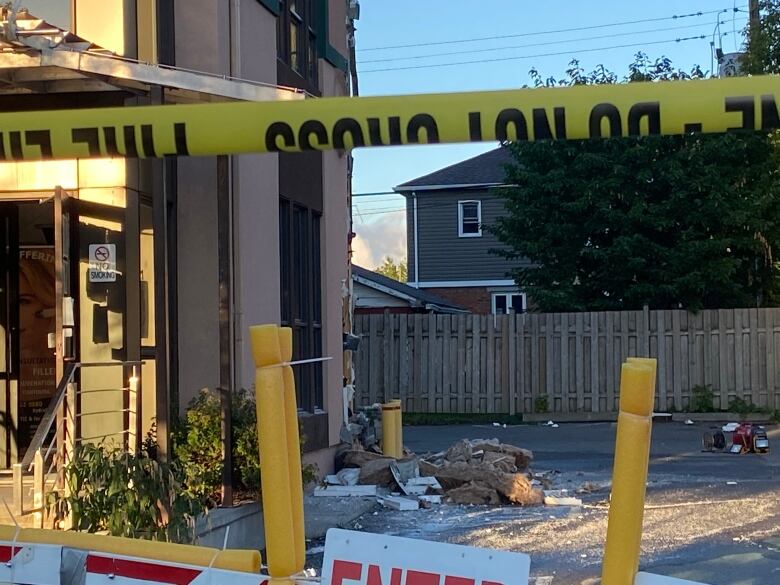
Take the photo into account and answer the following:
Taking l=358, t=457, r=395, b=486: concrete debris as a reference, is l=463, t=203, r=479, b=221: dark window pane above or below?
above

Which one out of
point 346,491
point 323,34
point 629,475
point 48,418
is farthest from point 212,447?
point 323,34

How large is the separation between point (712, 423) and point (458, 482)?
1048 cm

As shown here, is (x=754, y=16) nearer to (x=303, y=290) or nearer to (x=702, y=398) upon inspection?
(x=702, y=398)

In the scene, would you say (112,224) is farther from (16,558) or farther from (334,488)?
(16,558)

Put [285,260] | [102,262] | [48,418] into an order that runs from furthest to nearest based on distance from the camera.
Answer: [285,260], [102,262], [48,418]

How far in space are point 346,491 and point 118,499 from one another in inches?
198

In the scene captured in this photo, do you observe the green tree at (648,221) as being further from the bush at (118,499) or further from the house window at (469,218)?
the bush at (118,499)

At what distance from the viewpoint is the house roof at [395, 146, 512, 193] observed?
35.8 meters

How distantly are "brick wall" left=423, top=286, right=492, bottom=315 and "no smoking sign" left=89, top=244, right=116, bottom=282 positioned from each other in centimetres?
2796

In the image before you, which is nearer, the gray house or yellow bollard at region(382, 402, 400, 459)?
yellow bollard at region(382, 402, 400, 459)

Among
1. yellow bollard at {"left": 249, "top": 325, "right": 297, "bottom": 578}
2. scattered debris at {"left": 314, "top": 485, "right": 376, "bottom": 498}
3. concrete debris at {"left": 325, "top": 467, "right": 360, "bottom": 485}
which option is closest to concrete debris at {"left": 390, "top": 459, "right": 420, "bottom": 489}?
scattered debris at {"left": 314, "top": 485, "right": 376, "bottom": 498}

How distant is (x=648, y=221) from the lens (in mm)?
23031

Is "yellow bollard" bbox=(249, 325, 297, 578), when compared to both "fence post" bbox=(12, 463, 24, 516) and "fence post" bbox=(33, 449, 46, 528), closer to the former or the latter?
"fence post" bbox=(33, 449, 46, 528)

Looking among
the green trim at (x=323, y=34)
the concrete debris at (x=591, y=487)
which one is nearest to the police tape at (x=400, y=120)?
the concrete debris at (x=591, y=487)
